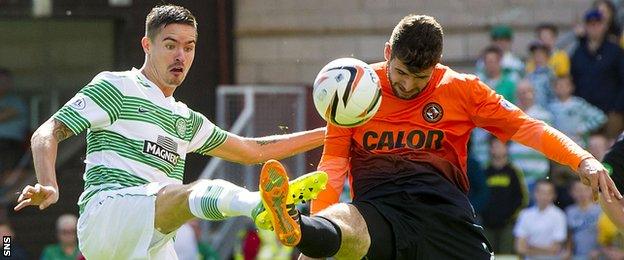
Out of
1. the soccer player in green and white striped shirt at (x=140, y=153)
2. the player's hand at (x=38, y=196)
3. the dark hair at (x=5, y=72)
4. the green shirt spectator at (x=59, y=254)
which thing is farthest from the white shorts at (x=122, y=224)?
the dark hair at (x=5, y=72)

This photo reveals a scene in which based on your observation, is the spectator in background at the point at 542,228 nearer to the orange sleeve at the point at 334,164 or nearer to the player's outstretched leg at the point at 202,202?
the orange sleeve at the point at 334,164

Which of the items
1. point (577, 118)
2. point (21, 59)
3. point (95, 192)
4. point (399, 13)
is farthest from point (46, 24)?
point (95, 192)

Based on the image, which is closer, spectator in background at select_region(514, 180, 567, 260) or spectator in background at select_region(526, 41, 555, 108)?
spectator in background at select_region(514, 180, 567, 260)

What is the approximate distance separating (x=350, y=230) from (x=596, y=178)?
1.34m

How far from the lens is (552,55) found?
15.5m

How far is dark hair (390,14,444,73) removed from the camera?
7566 millimetres

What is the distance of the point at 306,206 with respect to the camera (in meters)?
13.4

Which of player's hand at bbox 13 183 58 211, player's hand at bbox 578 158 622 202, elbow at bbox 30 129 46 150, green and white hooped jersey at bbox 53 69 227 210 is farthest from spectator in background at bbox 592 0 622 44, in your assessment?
player's hand at bbox 13 183 58 211

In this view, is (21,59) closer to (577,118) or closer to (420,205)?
(577,118)

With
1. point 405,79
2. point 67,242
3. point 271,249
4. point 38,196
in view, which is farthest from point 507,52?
point 38,196

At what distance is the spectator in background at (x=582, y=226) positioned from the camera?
1376 cm

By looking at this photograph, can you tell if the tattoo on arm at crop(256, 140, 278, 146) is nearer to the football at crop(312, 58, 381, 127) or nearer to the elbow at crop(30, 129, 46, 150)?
the football at crop(312, 58, 381, 127)

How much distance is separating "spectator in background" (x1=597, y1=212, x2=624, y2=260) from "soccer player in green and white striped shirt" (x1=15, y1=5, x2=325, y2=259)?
6.19m

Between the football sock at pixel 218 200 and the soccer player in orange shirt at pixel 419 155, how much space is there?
472 mm
